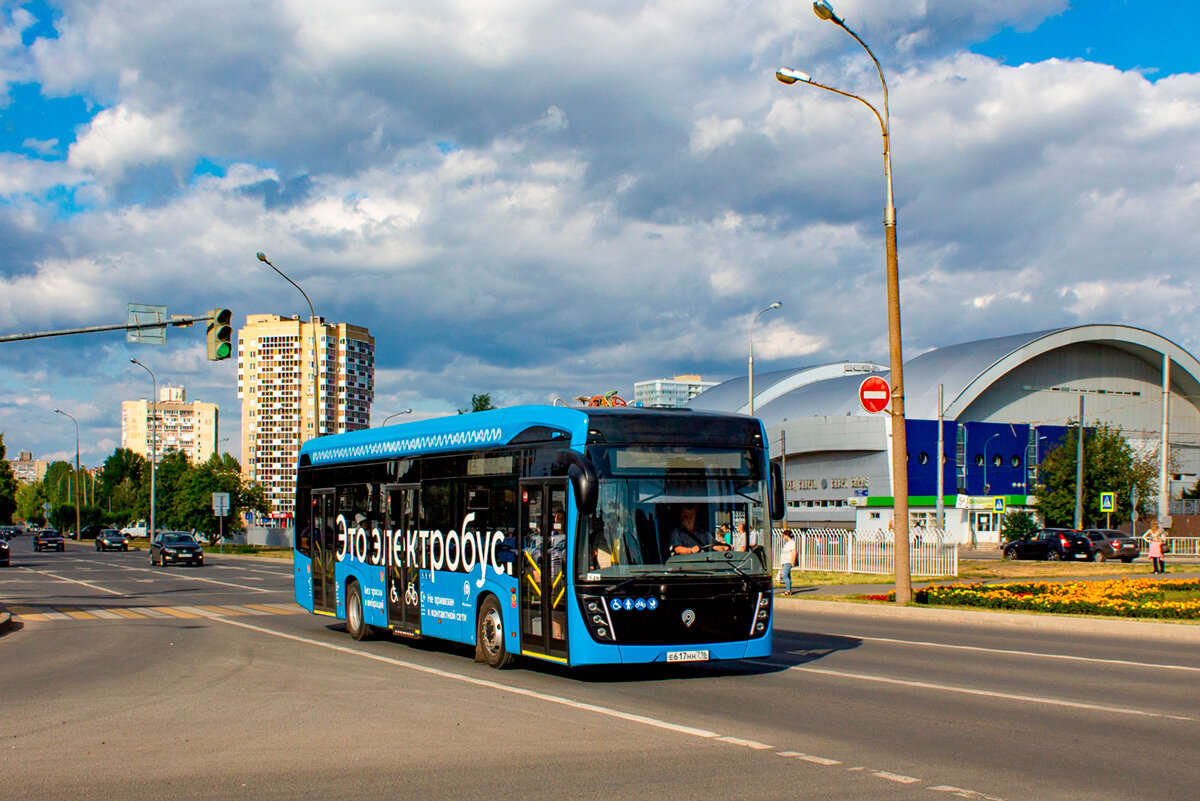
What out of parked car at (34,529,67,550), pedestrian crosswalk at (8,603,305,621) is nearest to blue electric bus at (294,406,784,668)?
pedestrian crosswalk at (8,603,305,621)

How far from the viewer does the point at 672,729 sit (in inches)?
353

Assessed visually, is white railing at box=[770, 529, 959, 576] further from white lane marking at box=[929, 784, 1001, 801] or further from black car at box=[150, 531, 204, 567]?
white lane marking at box=[929, 784, 1001, 801]

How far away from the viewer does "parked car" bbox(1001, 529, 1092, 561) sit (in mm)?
48281

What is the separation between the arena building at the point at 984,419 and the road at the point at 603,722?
64.6 metres

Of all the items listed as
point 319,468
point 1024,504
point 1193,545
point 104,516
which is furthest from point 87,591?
point 104,516

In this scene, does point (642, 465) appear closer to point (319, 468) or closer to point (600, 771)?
point (600, 771)

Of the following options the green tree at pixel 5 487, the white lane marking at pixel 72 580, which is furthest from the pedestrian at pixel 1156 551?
the green tree at pixel 5 487

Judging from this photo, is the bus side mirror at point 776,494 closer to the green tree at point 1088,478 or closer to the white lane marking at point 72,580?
the white lane marking at point 72,580

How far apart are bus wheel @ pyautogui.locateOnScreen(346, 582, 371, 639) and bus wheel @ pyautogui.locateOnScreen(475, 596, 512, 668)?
3.93 m

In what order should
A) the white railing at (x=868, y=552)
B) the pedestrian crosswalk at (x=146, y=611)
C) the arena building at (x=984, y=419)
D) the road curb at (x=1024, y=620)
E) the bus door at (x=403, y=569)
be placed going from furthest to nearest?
the arena building at (x=984, y=419) < the white railing at (x=868, y=552) < the pedestrian crosswalk at (x=146, y=611) < the road curb at (x=1024, y=620) < the bus door at (x=403, y=569)

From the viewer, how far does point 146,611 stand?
23938mm

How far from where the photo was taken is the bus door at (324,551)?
58.6ft

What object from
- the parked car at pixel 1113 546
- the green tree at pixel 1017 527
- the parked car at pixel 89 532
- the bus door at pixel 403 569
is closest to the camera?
the bus door at pixel 403 569

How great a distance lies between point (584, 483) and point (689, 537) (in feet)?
4.74
